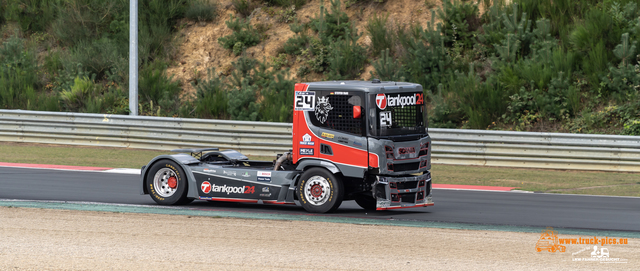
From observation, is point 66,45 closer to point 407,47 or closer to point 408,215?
point 407,47

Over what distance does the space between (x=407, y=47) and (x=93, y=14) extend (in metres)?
13.0

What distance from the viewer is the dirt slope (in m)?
24.9

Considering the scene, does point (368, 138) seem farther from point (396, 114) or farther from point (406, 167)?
point (406, 167)

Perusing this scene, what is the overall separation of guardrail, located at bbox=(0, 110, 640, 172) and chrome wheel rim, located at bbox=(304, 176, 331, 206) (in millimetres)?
7763

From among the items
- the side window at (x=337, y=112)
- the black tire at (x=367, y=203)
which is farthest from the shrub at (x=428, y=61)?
the side window at (x=337, y=112)

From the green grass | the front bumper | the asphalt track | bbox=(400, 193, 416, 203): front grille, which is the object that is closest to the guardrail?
the green grass

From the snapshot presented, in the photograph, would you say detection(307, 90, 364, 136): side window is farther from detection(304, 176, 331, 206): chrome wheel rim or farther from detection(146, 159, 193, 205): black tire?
detection(146, 159, 193, 205): black tire

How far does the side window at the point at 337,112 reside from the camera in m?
10.3

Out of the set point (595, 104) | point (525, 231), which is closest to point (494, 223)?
point (525, 231)

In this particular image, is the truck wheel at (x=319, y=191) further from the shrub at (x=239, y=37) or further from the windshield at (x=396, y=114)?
the shrub at (x=239, y=37)

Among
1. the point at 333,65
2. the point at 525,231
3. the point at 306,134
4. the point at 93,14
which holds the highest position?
the point at 93,14

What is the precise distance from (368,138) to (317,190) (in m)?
1.12

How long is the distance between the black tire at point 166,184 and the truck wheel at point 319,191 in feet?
6.45

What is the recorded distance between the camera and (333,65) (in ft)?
75.9
